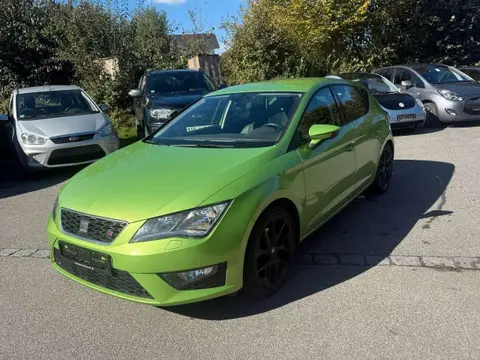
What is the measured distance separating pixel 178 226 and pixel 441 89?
9473mm

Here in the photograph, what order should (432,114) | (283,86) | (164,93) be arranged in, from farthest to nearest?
(432,114) → (164,93) → (283,86)

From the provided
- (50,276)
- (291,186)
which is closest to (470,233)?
(291,186)

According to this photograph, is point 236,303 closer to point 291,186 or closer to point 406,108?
point 291,186

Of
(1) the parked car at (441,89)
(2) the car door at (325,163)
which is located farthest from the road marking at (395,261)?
(1) the parked car at (441,89)

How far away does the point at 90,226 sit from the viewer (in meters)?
3.04

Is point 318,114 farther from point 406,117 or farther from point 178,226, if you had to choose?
point 406,117

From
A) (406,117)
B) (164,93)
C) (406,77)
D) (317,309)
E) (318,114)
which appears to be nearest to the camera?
(317,309)

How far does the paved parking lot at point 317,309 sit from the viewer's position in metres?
2.83

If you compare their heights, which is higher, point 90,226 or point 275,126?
point 275,126

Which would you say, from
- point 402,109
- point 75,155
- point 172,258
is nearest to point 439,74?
point 402,109

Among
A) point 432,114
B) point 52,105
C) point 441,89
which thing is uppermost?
point 441,89

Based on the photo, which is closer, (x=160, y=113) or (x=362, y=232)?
(x=362, y=232)

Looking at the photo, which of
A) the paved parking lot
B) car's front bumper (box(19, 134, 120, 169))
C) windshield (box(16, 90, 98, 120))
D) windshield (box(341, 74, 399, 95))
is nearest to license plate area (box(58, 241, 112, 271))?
the paved parking lot

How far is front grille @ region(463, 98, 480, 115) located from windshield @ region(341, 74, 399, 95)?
159 centimetres
